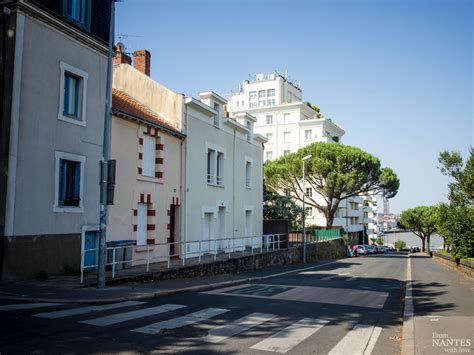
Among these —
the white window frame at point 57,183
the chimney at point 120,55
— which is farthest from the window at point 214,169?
the white window frame at point 57,183

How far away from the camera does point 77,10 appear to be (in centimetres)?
1520

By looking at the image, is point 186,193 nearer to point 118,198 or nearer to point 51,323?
point 118,198

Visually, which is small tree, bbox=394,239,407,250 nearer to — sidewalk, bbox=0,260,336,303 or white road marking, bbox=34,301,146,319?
sidewalk, bbox=0,260,336,303

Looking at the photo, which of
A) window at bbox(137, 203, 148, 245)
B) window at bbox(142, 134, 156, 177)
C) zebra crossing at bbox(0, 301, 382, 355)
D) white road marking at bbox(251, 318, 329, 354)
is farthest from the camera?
window at bbox(142, 134, 156, 177)

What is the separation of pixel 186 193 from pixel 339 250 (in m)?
31.9

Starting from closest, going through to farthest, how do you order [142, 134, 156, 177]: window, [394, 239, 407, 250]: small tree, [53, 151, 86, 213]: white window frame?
1. [53, 151, 86, 213]: white window frame
2. [142, 134, 156, 177]: window
3. [394, 239, 407, 250]: small tree

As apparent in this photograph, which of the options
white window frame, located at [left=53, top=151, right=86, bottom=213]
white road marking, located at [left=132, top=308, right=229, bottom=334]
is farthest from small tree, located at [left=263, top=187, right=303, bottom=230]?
white road marking, located at [left=132, top=308, right=229, bottom=334]

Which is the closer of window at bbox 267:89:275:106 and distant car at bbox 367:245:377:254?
distant car at bbox 367:245:377:254

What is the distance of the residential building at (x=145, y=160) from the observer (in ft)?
57.1

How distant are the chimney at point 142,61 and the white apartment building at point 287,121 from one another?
39.3m

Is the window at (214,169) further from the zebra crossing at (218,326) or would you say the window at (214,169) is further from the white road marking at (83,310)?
the zebra crossing at (218,326)

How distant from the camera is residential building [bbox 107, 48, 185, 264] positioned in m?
17.4

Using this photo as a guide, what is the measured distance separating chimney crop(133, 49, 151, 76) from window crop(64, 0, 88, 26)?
8.51 metres

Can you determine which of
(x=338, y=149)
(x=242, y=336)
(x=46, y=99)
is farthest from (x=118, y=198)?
(x=338, y=149)
